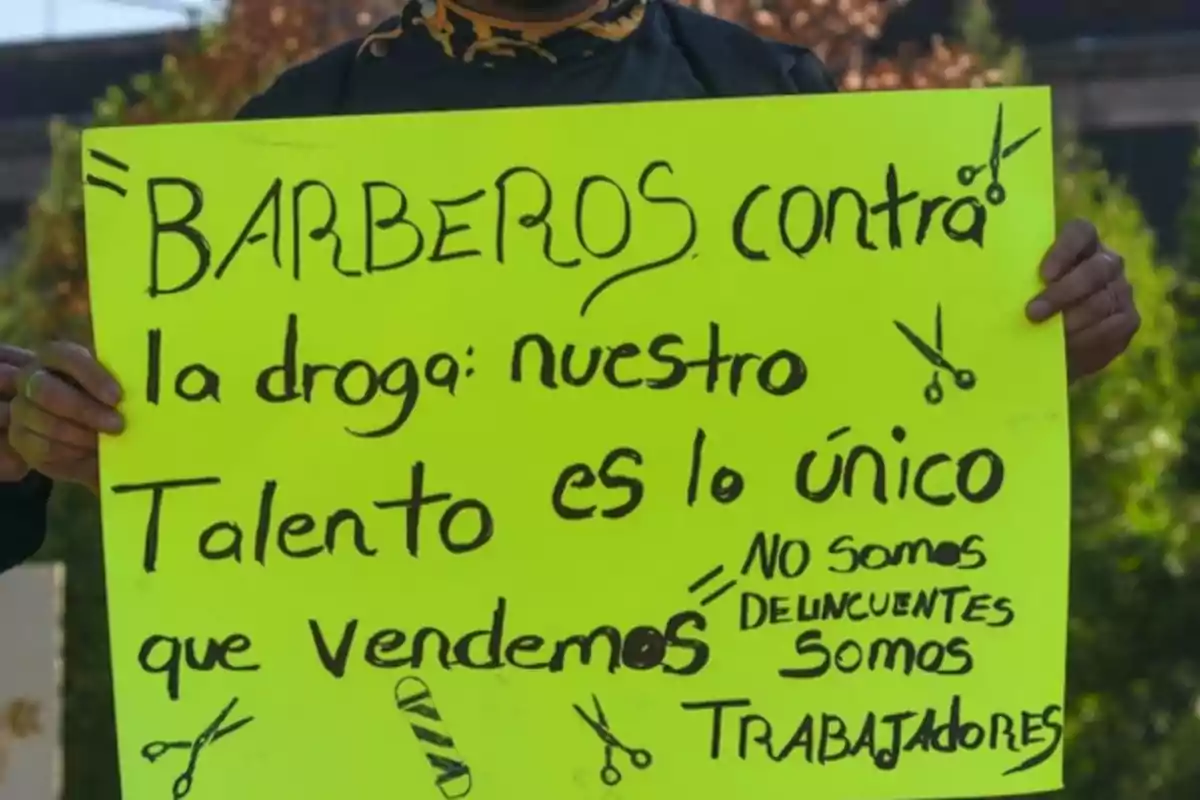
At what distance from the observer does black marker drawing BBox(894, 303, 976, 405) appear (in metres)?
1.51

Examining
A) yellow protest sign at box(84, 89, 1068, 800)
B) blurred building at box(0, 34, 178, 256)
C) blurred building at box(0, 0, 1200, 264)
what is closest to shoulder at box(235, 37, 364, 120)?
yellow protest sign at box(84, 89, 1068, 800)

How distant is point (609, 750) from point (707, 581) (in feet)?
0.54

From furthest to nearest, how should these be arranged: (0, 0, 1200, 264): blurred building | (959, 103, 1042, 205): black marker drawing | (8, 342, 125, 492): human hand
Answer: (0, 0, 1200, 264): blurred building → (959, 103, 1042, 205): black marker drawing → (8, 342, 125, 492): human hand

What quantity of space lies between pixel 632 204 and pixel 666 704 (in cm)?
43

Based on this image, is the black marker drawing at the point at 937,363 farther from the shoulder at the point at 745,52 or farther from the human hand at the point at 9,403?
the human hand at the point at 9,403

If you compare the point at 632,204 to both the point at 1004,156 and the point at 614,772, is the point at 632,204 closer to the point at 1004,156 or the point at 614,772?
the point at 1004,156

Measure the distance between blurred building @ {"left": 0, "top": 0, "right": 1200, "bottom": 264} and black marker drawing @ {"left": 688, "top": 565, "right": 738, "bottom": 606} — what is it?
205 inches

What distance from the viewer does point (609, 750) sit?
1483 millimetres

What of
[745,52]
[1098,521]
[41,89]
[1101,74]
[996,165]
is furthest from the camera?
[41,89]

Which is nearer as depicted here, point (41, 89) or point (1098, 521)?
point (1098, 521)

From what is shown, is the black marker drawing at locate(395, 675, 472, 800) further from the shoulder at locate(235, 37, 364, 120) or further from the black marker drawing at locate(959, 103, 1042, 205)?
the black marker drawing at locate(959, 103, 1042, 205)

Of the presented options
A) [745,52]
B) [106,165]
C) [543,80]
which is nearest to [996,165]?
[745,52]

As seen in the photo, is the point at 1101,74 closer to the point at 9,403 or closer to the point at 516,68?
the point at 516,68

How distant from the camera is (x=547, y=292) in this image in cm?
152
